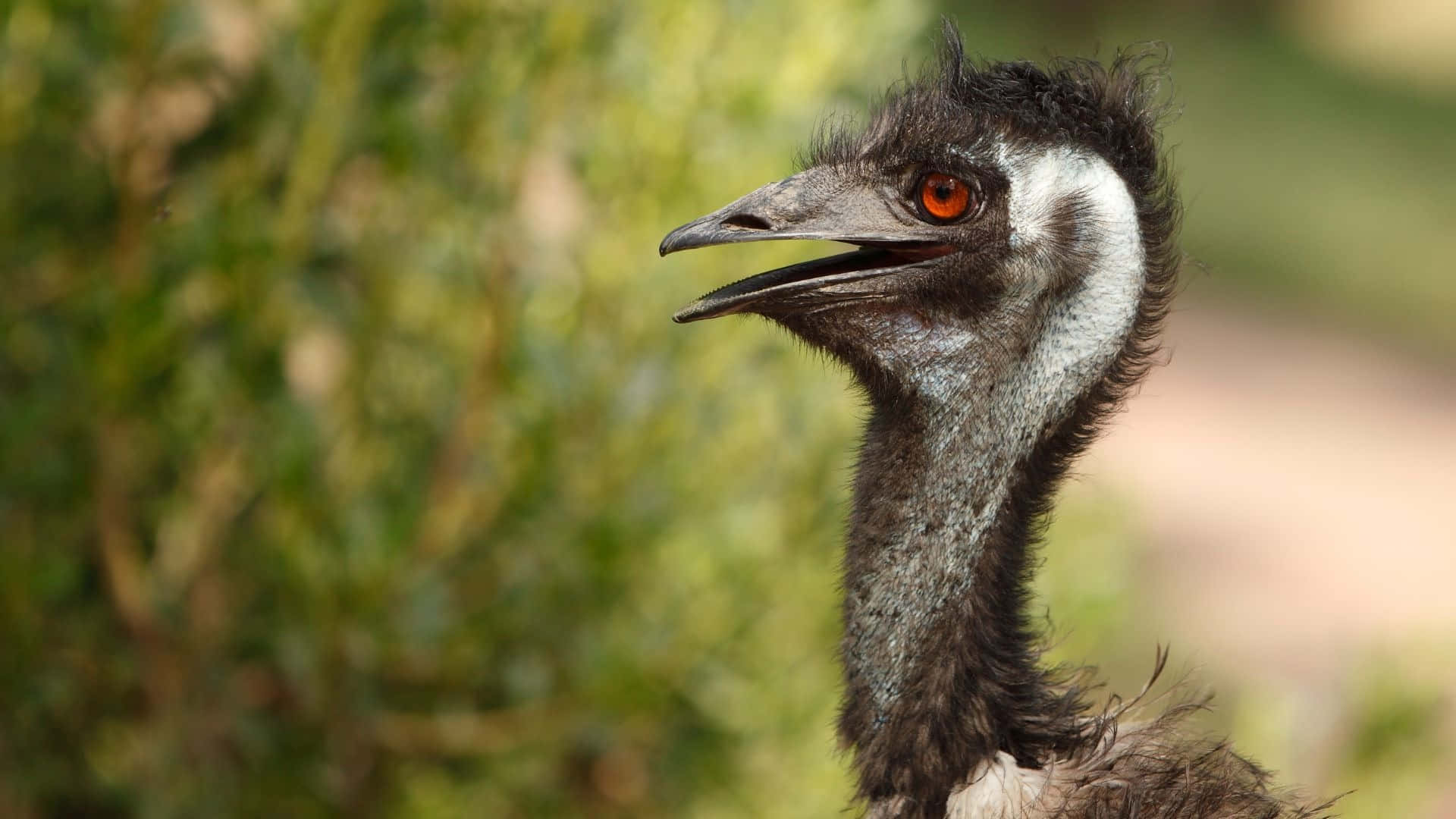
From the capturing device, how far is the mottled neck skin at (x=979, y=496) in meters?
2.54

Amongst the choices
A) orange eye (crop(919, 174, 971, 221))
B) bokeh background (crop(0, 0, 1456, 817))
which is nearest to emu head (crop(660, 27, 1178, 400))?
orange eye (crop(919, 174, 971, 221))

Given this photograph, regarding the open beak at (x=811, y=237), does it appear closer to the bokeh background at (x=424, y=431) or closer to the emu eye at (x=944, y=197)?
the emu eye at (x=944, y=197)

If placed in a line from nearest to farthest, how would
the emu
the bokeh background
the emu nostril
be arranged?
the emu → the emu nostril → the bokeh background

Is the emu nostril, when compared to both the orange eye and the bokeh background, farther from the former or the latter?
the bokeh background

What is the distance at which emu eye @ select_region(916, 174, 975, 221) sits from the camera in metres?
2.69

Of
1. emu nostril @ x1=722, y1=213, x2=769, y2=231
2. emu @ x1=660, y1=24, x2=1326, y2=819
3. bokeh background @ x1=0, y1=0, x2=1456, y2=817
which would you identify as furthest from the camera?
bokeh background @ x1=0, y1=0, x2=1456, y2=817

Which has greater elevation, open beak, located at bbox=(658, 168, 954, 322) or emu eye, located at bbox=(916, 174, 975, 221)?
emu eye, located at bbox=(916, 174, 975, 221)

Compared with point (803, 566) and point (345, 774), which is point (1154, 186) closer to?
point (803, 566)

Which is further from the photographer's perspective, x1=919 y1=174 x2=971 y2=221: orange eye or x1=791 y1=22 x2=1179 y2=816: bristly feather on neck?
x1=919 y1=174 x2=971 y2=221: orange eye

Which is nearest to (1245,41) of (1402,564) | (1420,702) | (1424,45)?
(1424,45)

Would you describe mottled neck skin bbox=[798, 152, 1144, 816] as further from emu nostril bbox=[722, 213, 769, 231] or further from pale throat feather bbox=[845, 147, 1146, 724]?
emu nostril bbox=[722, 213, 769, 231]

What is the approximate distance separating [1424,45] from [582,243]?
622 inches

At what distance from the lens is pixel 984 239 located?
8.73 feet

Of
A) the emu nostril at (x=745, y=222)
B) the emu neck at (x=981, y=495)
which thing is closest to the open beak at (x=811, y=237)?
the emu nostril at (x=745, y=222)
